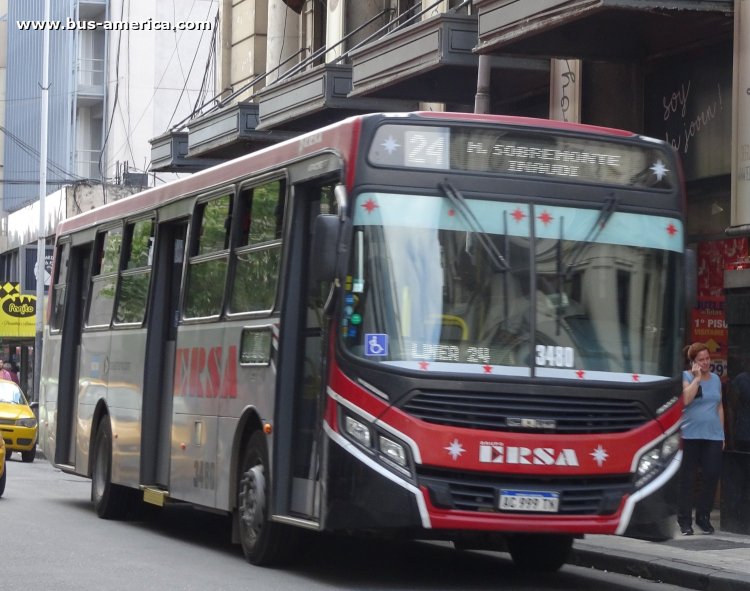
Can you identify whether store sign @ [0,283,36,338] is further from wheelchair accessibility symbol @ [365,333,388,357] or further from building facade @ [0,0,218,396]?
wheelchair accessibility symbol @ [365,333,388,357]

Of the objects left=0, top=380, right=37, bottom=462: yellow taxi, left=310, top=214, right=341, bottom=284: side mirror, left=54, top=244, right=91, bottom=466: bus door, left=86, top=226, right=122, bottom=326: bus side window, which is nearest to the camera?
left=310, top=214, right=341, bottom=284: side mirror

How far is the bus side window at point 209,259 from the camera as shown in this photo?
41.7 feet

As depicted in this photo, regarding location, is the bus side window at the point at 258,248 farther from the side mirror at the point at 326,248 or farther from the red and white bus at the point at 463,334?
the side mirror at the point at 326,248

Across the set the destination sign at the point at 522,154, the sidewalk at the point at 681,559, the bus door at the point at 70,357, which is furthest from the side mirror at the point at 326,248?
the bus door at the point at 70,357

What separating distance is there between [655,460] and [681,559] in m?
1.94

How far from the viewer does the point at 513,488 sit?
10.1 metres

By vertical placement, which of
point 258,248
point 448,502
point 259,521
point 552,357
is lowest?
point 259,521

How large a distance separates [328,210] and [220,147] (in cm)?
1686

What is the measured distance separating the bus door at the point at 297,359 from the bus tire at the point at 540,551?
1.82 meters

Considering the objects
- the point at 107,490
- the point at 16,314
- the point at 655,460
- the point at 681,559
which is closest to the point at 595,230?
the point at 655,460

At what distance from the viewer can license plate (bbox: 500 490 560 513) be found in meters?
10.1

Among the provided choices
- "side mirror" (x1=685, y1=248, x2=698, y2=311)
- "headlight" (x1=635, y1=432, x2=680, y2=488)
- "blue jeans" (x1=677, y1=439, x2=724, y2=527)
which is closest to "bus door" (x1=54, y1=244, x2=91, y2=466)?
"blue jeans" (x1=677, y1=439, x2=724, y2=527)

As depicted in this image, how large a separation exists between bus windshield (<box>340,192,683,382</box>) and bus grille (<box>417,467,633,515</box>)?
0.65 metres

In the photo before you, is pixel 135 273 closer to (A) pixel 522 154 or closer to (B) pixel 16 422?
(A) pixel 522 154
